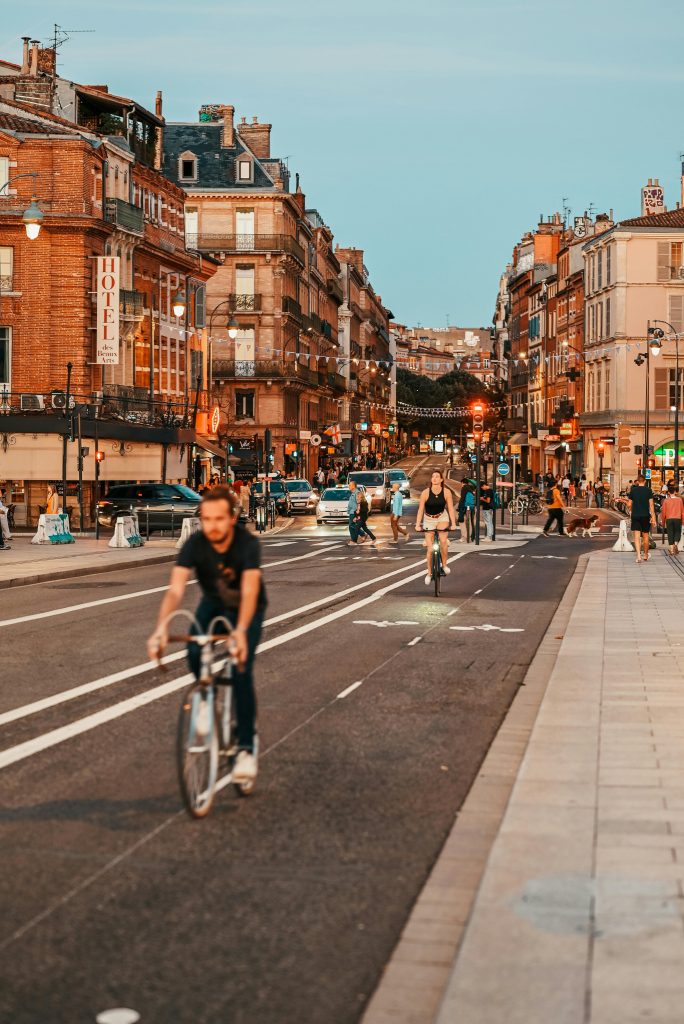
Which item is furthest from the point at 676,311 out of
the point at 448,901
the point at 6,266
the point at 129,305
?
the point at 448,901

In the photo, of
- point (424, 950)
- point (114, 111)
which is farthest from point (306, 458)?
point (424, 950)

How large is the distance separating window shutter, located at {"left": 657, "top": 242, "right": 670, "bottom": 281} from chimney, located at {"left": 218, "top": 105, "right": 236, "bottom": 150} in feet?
88.7

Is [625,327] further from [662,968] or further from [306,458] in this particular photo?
[662,968]

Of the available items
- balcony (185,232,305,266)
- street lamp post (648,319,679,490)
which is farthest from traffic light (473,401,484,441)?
balcony (185,232,305,266)

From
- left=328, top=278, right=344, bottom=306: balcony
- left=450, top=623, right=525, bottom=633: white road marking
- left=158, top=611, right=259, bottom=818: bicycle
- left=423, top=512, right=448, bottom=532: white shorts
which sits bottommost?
left=450, top=623, right=525, bottom=633: white road marking

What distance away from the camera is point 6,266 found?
2009 inches

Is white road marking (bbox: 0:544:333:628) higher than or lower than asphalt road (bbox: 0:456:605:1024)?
lower

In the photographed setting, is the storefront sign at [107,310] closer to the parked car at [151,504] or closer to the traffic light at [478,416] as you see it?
→ the parked car at [151,504]

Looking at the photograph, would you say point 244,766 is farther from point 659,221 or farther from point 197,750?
point 659,221

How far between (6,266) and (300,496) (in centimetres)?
2084

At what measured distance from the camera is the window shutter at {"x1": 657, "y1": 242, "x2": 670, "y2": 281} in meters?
84.6

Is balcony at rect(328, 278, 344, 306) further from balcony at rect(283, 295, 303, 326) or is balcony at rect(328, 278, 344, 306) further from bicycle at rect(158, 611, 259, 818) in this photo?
bicycle at rect(158, 611, 259, 818)

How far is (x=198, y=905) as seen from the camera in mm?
6340

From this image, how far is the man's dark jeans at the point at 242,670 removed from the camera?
7.99 metres
